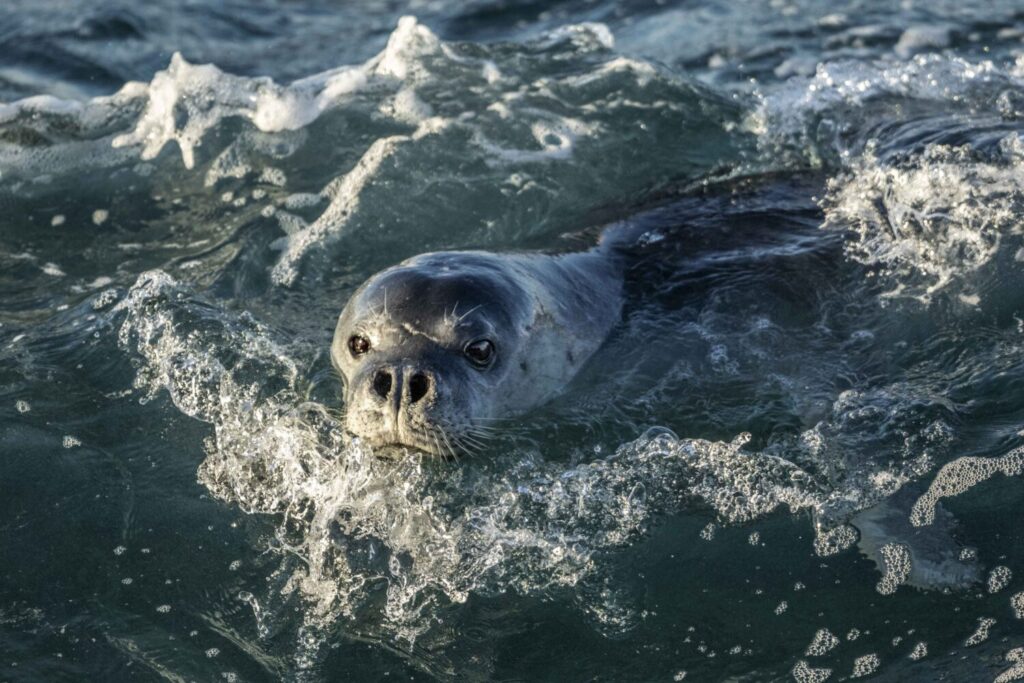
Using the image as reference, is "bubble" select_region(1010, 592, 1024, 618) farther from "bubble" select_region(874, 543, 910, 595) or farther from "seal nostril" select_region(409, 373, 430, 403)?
"seal nostril" select_region(409, 373, 430, 403)

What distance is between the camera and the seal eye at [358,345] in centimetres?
475

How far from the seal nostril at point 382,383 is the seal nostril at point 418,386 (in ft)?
0.25

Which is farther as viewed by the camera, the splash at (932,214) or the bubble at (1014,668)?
the splash at (932,214)

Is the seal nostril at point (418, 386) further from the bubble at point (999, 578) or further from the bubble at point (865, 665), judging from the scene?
the bubble at point (999, 578)

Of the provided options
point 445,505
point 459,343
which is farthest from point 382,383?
point 445,505

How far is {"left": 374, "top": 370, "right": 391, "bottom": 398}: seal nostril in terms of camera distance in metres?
4.35

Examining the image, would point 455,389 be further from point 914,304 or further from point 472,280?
point 914,304

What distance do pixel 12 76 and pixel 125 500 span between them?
18.5 ft

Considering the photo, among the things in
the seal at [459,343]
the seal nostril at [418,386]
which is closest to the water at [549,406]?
the seal at [459,343]

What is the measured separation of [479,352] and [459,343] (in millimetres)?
98

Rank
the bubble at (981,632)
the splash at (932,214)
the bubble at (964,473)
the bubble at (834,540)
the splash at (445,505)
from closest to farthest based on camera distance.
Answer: the bubble at (981,632) < the splash at (445,505) < the bubble at (834,540) < the bubble at (964,473) < the splash at (932,214)

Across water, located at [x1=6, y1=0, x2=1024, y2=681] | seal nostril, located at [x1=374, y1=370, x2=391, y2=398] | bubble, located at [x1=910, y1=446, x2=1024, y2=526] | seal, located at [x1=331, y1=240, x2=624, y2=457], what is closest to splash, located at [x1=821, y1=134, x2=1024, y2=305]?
water, located at [x1=6, y1=0, x2=1024, y2=681]

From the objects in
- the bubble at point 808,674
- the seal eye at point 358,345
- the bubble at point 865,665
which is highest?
the seal eye at point 358,345

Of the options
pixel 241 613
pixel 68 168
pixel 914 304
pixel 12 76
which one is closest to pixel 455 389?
pixel 241 613
